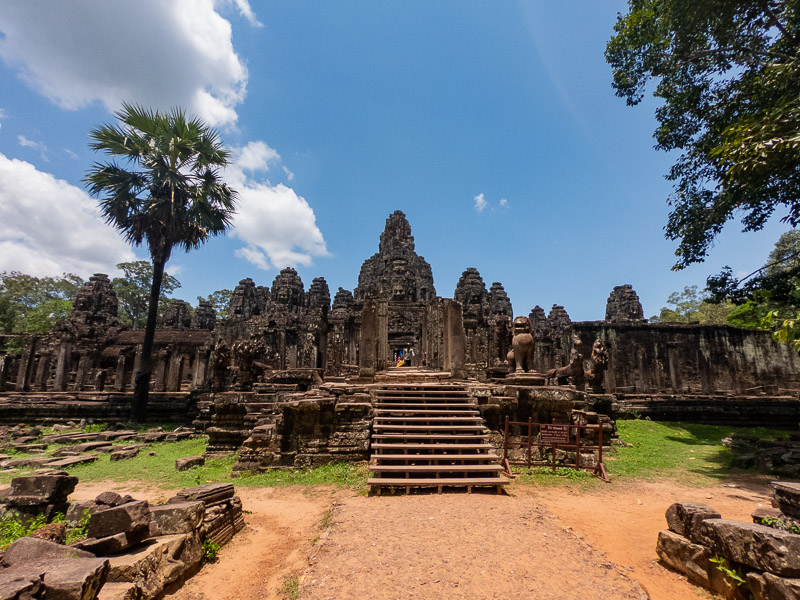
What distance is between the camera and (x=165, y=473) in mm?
8031

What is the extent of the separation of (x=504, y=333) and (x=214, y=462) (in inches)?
441

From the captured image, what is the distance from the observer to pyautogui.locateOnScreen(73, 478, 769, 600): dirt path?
3.29 metres

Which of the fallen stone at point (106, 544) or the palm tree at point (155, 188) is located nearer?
the fallen stone at point (106, 544)

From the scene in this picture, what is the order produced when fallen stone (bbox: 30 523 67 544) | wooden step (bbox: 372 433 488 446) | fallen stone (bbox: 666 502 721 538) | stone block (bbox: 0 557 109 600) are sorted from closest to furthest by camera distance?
stone block (bbox: 0 557 109 600) < fallen stone (bbox: 30 523 67 544) < fallen stone (bbox: 666 502 721 538) < wooden step (bbox: 372 433 488 446)

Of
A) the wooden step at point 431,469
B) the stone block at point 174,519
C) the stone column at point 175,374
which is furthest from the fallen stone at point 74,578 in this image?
the stone column at point 175,374

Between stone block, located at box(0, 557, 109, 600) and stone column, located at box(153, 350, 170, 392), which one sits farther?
stone column, located at box(153, 350, 170, 392)

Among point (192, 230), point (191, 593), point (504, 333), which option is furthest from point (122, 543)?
point (192, 230)

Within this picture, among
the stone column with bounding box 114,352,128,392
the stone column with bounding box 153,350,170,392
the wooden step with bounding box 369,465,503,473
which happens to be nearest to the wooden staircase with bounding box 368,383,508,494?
the wooden step with bounding box 369,465,503,473

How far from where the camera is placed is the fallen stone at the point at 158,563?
320 cm

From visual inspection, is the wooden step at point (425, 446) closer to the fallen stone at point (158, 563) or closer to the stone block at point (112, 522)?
the fallen stone at point (158, 563)

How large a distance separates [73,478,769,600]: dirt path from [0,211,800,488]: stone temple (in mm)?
1972

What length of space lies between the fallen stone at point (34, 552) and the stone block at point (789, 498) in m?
6.64

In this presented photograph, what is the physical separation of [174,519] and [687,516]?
5422mm

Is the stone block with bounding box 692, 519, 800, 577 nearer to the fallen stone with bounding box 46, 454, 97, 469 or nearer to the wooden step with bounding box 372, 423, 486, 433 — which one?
the wooden step with bounding box 372, 423, 486, 433
